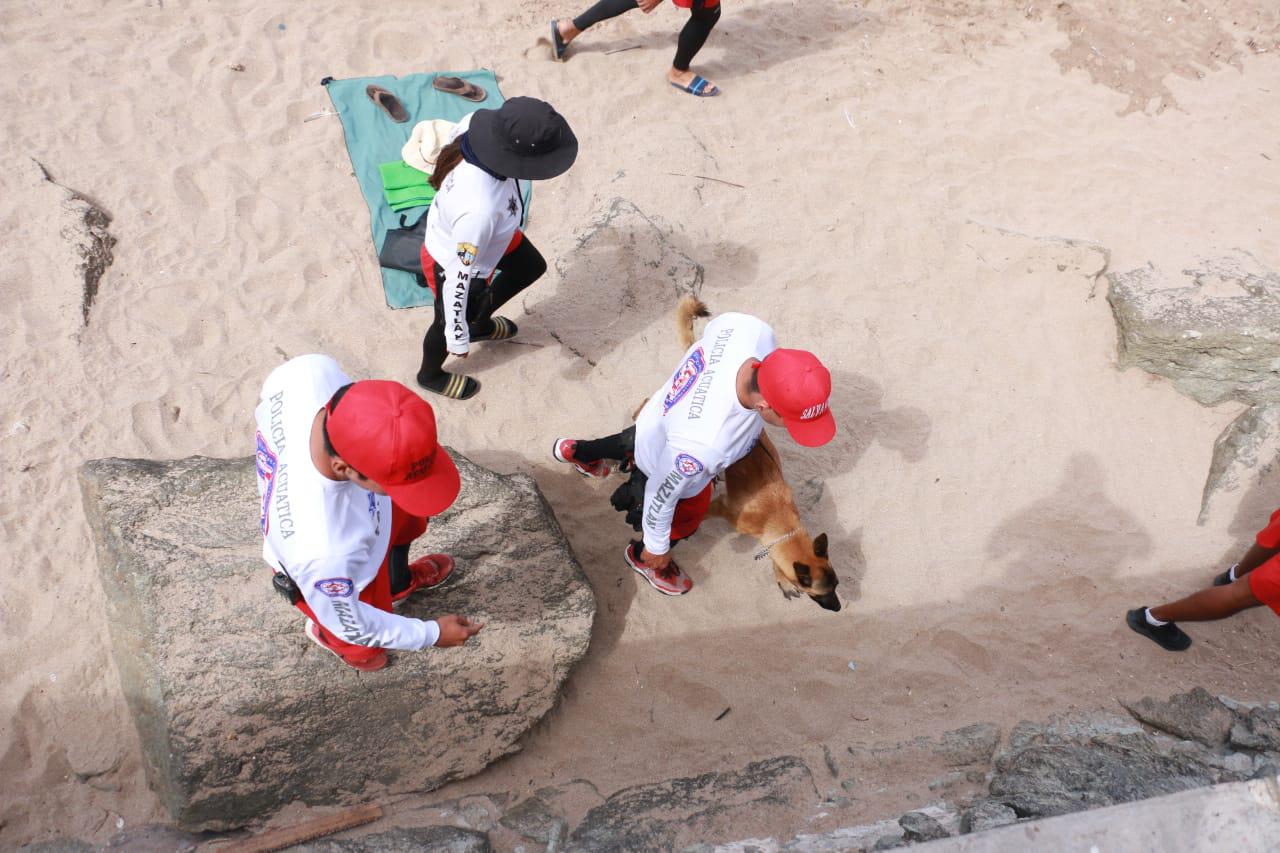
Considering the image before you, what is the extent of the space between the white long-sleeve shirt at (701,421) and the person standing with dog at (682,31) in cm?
390

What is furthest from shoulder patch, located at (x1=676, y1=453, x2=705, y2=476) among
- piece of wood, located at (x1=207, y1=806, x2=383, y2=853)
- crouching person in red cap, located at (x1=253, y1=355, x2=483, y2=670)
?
piece of wood, located at (x1=207, y1=806, x2=383, y2=853)

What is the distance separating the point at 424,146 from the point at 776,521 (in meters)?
3.87

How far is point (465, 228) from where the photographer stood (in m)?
4.07

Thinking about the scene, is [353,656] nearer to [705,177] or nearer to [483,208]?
[483,208]

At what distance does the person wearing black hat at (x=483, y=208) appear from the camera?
389cm

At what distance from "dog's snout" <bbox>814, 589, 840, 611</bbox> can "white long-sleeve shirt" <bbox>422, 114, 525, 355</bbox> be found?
237 centimetres

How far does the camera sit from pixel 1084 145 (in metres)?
6.99

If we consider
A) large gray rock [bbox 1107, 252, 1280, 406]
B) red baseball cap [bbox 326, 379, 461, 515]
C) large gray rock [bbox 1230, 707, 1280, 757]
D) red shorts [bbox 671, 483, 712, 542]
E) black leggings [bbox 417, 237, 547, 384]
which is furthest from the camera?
large gray rock [bbox 1107, 252, 1280, 406]

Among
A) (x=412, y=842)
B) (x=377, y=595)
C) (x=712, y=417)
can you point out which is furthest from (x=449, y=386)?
(x=412, y=842)

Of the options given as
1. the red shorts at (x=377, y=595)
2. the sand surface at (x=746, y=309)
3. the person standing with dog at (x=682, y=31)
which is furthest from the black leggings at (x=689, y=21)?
the red shorts at (x=377, y=595)

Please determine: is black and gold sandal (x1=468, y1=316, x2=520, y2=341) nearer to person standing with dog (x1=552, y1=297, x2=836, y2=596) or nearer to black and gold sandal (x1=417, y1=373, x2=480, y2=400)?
black and gold sandal (x1=417, y1=373, x2=480, y2=400)

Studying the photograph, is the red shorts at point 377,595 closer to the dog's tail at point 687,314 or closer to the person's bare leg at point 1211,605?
the dog's tail at point 687,314

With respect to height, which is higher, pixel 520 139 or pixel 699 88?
pixel 520 139

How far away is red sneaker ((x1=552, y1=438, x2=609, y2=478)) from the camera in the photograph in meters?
4.70
